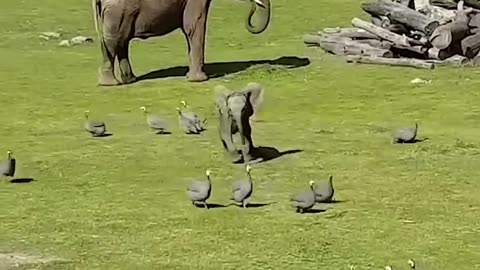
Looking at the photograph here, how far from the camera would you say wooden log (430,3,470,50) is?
69.9ft

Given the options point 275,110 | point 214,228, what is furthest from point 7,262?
point 275,110

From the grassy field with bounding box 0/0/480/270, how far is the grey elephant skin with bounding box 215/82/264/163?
0.22m

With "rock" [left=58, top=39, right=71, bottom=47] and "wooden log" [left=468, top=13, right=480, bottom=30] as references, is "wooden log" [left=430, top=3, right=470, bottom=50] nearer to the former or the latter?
"wooden log" [left=468, top=13, right=480, bottom=30]

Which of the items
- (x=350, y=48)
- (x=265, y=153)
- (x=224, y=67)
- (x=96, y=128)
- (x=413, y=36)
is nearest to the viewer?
(x=265, y=153)

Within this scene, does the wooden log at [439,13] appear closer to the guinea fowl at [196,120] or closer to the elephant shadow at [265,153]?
the guinea fowl at [196,120]

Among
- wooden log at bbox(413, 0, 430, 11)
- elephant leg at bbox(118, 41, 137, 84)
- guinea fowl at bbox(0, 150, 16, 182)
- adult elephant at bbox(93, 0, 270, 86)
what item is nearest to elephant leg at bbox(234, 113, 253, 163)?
guinea fowl at bbox(0, 150, 16, 182)

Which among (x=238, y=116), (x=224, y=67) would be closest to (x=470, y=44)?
(x=224, y=67)

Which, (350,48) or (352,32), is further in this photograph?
(352,32)

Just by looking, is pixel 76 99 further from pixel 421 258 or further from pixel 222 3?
pixel 222 3

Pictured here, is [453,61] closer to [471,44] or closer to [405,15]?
[471,44]

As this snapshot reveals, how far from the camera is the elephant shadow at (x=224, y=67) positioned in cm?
2111

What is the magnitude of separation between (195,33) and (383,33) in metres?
3.89

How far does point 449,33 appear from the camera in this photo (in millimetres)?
21297

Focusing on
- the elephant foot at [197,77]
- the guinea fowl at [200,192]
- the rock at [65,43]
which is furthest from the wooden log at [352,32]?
the guinea fowl at [200,192]
